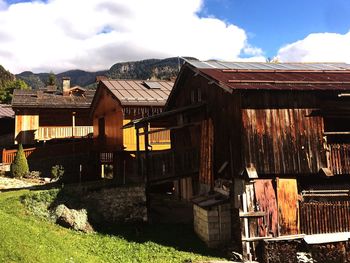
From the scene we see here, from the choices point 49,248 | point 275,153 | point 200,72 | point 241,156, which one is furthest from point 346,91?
point 49,248

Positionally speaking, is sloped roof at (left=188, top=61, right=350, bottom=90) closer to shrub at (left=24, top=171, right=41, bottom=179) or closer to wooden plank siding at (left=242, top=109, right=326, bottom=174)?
wooden plank siding at (left=242, top=109, right=326, bottom=174)

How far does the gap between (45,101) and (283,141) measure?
78.9ft

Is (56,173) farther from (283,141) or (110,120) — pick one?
(283,141)

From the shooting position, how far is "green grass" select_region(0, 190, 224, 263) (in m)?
11.7

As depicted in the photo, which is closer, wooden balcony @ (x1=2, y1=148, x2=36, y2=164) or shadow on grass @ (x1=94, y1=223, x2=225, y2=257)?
shadow on grass @ (x1=94, y1=223, x2=225, y2=257)

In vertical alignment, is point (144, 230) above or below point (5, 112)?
below

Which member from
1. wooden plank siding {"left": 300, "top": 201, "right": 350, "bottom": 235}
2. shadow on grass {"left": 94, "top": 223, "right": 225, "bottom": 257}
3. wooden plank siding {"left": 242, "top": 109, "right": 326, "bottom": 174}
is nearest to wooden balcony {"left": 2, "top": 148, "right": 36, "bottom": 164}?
shadow on grass {"left": 94, "top": 223, "right": 225, "bottom": 257}

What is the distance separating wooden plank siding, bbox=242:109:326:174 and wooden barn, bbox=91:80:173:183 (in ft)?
28.1

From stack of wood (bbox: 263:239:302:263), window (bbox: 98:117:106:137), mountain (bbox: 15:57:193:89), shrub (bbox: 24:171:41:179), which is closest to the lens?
stack of wood (bbox: 263:239:302:263)

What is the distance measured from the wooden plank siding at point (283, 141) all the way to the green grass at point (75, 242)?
4.43 meters

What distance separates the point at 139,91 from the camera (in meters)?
26.7

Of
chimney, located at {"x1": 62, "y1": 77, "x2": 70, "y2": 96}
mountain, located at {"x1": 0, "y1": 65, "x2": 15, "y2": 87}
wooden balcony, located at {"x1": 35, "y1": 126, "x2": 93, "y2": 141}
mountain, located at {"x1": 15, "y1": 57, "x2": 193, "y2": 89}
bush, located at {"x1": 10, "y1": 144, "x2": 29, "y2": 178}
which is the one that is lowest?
bush, located at {"x1": 10, "y1": 144, "x2": 29, "y2": 178}

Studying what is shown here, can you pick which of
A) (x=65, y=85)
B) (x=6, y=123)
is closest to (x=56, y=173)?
(x=65, y=85)

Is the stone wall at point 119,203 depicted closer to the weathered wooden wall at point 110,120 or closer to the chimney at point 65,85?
the weathered wooden wall at point 110,120
